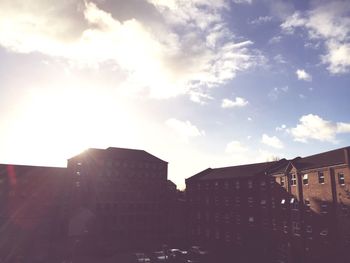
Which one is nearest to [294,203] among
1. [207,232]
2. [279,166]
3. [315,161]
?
[315,161]

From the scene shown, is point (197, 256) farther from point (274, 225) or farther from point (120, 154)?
point (120, 154)

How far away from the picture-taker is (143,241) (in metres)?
62.9

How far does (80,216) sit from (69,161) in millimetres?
13869

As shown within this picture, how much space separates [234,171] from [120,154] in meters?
23.8

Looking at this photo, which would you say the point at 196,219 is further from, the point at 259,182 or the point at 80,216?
the point at 80,216

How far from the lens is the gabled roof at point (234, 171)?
170ft

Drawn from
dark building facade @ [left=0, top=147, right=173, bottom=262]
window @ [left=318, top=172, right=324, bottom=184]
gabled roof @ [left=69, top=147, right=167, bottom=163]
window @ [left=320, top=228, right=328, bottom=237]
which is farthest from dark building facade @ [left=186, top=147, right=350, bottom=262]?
gabled roof @ [left=69, top=147, right=167, bottom=163]

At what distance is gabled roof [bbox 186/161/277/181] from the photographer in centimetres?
5178

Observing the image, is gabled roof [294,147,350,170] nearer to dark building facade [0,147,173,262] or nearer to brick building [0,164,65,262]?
dark building facade [0,147,173,262]

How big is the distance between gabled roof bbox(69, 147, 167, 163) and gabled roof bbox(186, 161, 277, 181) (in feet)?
35.1

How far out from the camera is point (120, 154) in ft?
220

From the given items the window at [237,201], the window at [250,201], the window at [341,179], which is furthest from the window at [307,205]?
the window at [237,201]

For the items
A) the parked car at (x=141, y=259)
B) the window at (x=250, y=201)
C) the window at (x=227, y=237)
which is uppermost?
the window at (x=250, y=201)

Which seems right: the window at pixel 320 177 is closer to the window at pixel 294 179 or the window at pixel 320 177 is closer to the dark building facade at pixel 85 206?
the window at pixel 294 179
